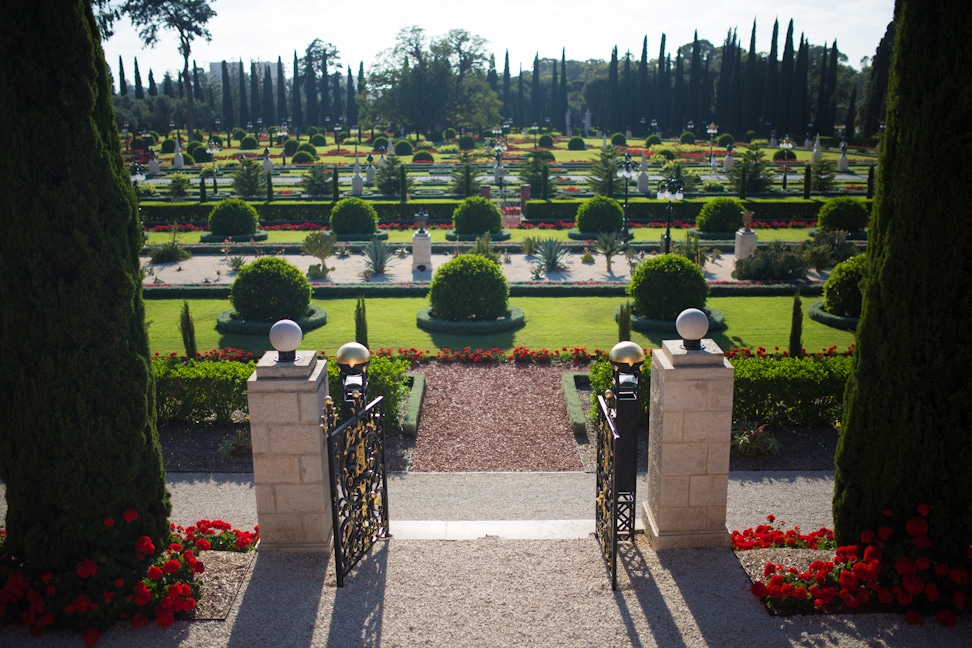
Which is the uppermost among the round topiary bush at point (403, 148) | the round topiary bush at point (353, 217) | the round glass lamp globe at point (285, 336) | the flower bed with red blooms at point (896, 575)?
the round topiary bush at point (403, 148)

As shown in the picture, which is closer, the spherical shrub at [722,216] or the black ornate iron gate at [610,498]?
the black ornate iron gate at [610,498]

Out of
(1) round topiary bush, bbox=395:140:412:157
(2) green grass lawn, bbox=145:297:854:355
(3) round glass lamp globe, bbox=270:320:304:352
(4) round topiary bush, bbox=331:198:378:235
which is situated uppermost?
(1) round topiary bush, bbox=395:140:412:157

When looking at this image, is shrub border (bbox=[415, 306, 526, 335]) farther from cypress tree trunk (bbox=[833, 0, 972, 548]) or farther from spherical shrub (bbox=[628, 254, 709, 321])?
cypress tree trunk (bbox=[833, 0, 972, 548])

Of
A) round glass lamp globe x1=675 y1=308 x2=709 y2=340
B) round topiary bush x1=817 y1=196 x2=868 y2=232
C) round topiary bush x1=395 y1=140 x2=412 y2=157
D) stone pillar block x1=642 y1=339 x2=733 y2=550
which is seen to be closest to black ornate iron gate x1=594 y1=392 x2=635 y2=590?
stone pillar block x1=642 y1=339 x2=733 y2=550

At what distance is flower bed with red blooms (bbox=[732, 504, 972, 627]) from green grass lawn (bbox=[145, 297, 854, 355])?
7.01 metres

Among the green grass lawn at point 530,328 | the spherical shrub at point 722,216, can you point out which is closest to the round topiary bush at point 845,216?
the spherical shrub at point 722,216

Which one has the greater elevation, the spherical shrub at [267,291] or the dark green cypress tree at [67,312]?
the dark green cypress tree at [67,312]

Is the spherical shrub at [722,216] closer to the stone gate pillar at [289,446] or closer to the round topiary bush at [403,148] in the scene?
the stone gate pillar at [289,446]

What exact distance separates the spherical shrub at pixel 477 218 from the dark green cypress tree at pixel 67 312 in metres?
17.2

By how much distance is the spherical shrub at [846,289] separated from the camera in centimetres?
1312

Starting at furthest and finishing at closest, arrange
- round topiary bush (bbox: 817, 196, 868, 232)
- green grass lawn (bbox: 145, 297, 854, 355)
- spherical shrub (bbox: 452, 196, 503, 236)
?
spherical shrub (bbox: 452, 196, 503, 236) < round topiary bush (bbox: 817, 196, 868, 232) < green grass lawn (bbox: 145, 297, 854, 355)

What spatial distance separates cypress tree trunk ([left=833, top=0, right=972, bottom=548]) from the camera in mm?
4938

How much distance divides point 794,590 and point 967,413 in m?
1.55

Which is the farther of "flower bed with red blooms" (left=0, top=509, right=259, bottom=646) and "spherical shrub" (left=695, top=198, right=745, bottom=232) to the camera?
"spherical shrub" (left=695, top=198, right=745, bottom=232)
